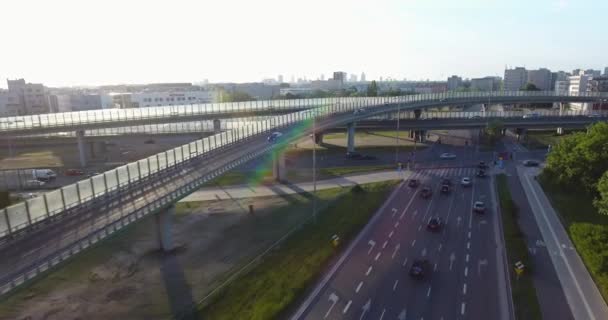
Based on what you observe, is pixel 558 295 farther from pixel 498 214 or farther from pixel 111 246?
pixel 111 246

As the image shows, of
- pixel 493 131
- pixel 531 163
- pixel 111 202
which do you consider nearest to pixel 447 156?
pixel 531 163

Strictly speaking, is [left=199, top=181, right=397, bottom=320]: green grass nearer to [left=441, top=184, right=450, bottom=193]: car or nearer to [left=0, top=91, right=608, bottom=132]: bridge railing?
[left=441, top=184, right=450, bottom=193]: car

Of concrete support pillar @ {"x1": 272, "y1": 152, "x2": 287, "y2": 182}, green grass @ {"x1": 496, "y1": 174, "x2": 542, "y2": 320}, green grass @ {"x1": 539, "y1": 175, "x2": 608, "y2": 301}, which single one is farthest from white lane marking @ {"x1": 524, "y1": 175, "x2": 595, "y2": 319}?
concrete support pillar @ {"x1": 272, "y1": 152, "x2": 287, "y2": 182}

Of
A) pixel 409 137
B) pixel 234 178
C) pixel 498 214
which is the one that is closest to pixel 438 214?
pixel 498 214

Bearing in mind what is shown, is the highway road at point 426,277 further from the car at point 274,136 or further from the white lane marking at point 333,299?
the car at point 274,136

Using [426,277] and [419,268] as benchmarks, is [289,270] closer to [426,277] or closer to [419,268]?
[419,268]

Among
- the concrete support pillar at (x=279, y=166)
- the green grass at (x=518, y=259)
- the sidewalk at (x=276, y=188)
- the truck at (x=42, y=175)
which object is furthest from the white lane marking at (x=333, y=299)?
the truck at (x=42, y=175)
